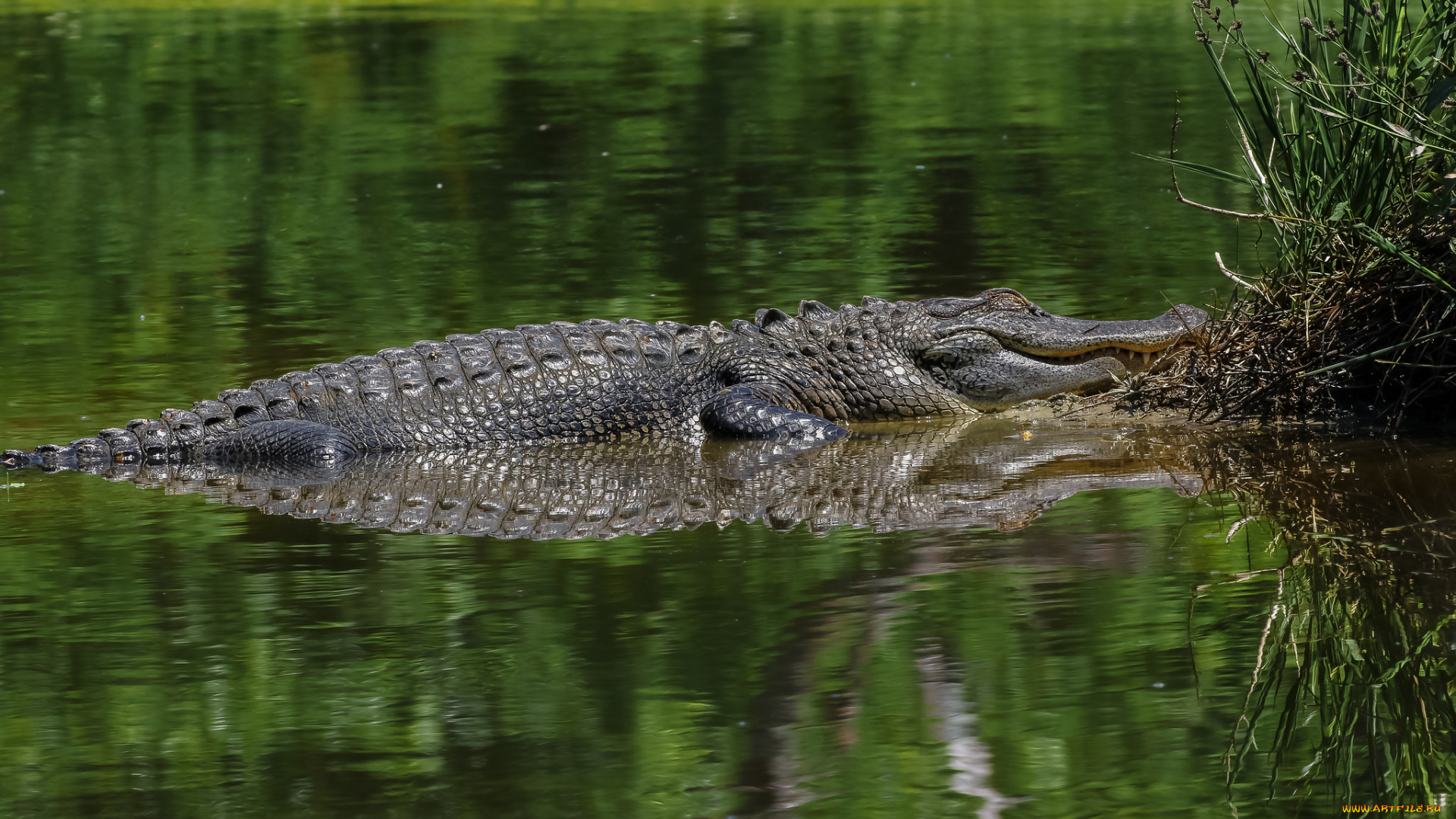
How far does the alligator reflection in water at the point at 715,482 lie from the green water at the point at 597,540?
23cm

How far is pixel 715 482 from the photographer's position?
6625 millimetres

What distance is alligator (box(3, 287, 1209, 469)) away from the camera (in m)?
7.46

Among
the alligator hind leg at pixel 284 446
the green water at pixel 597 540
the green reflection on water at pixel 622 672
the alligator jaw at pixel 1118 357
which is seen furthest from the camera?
the alligator jaw at pixel 1118 357

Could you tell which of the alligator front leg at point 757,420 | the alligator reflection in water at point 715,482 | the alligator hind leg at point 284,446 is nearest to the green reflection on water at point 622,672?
the alligator reflection in water at point 715,482

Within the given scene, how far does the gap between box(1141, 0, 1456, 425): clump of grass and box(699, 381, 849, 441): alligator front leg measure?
1.66m

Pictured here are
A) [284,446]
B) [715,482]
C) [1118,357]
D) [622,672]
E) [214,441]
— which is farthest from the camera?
[1118,357]

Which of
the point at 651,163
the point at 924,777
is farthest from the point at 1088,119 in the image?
the point at 924,777

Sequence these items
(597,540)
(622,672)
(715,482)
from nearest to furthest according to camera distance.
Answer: (622,672)
(597,540)
(715,482)

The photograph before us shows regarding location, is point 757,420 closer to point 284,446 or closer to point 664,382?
point 664,382

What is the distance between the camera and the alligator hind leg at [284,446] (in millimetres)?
7246

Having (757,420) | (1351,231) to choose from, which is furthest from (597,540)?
(1351,231)

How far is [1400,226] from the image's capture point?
6.12 m

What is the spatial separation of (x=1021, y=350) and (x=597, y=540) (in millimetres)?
3205

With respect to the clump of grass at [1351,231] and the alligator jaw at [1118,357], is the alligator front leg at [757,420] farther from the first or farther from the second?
the clump of grass at [1351,231]
